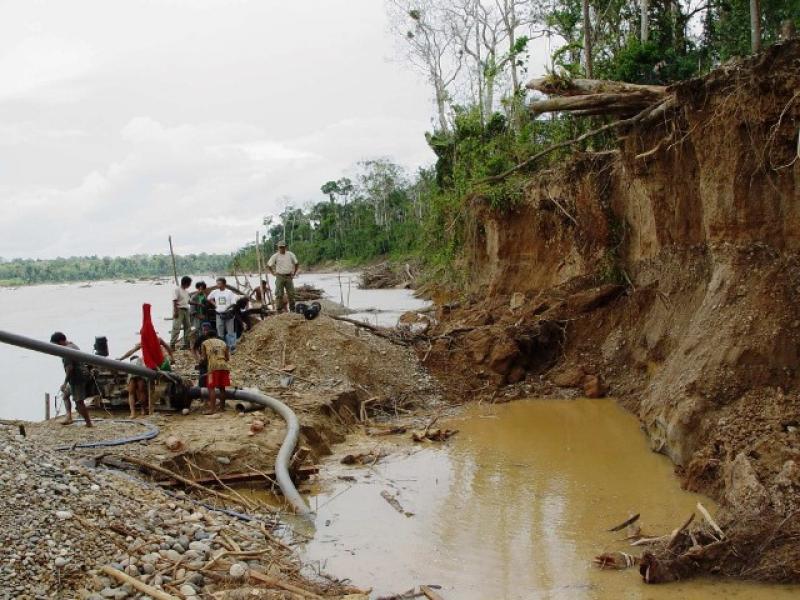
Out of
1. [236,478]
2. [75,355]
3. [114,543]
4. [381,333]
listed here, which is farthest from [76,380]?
[381,333]

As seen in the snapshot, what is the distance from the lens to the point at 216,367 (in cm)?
1025

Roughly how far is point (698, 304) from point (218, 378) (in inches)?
296

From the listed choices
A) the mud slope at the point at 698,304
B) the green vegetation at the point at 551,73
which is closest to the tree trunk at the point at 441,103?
the green vegetation at the point at 551,73

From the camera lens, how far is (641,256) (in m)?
13.8

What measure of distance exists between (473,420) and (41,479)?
24.2 ft

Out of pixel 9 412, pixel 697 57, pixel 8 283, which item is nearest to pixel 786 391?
pixel 697 57

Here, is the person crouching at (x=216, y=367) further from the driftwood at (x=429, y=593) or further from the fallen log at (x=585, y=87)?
the fallen log at (x=585, y=87)

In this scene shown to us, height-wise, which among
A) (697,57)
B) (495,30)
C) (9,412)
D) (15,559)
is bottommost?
(9,412)

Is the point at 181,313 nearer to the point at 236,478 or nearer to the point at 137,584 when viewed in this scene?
the point at 236,478

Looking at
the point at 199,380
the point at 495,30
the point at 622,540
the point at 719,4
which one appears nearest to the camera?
the point at 622,540

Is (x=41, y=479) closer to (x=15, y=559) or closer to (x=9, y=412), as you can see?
(x=15, y=559)

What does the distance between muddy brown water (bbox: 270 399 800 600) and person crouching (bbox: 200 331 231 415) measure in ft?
6.79

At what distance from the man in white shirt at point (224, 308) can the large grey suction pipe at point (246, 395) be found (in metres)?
3.17

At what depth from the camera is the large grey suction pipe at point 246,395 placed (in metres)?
7.95
